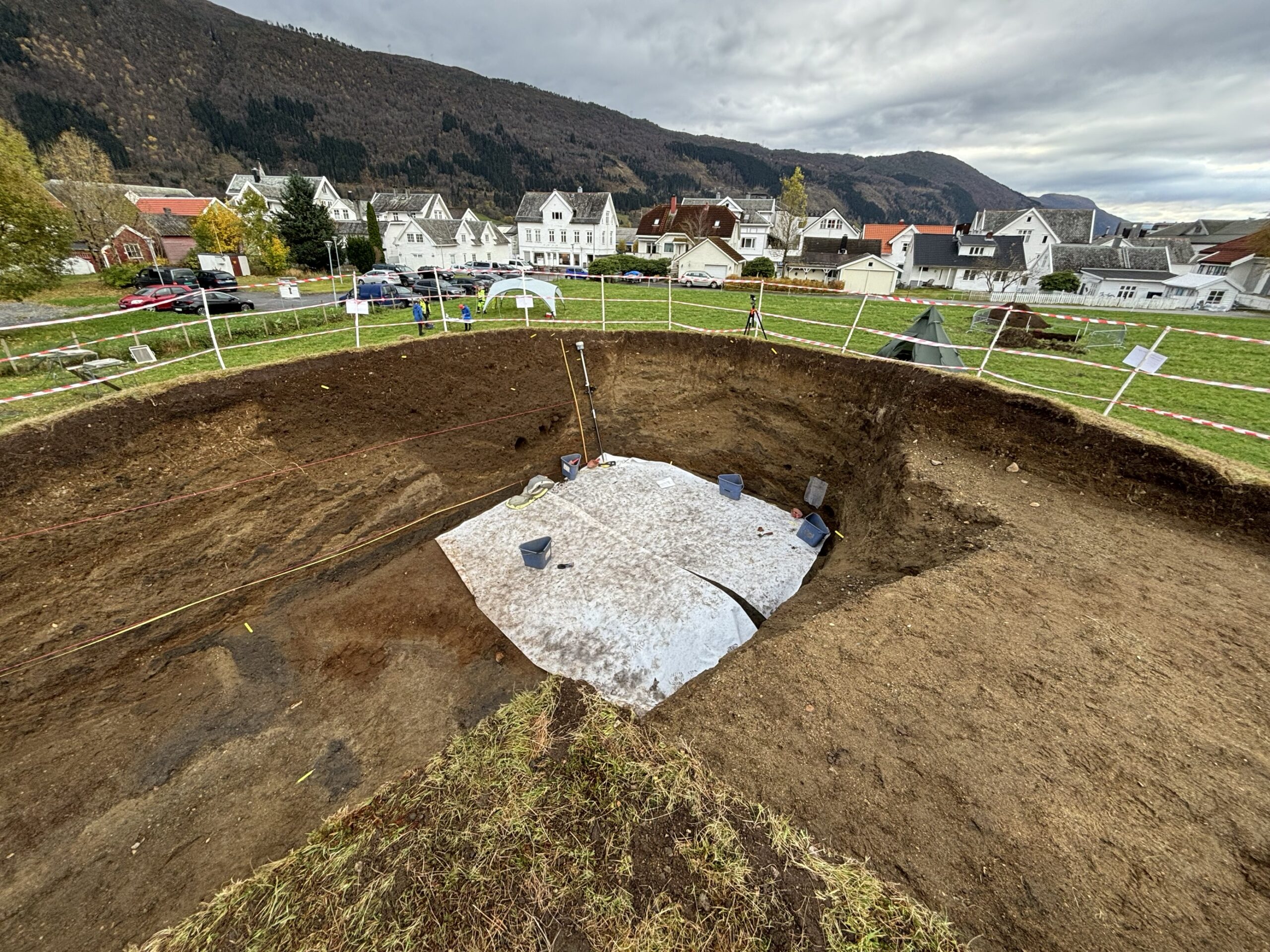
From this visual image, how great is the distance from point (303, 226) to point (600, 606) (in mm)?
42699

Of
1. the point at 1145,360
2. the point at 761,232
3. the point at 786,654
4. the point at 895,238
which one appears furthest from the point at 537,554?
the point at 895,238

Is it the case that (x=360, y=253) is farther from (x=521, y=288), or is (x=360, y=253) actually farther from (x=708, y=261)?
(x=521, y=288)

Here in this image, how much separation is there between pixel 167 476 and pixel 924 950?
1125 cm

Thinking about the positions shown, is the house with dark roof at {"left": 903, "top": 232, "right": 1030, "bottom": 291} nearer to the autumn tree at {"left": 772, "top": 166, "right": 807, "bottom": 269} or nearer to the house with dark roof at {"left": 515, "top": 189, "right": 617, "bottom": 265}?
the autumn tree at {"left": 772, "top": 166, "right": 807, "bottom": 269}

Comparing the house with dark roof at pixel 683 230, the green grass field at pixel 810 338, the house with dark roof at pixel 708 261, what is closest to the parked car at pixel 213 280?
the green grass field at pixel 810 338

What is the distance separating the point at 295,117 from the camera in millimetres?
125562

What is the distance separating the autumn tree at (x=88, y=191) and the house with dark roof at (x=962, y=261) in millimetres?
66232

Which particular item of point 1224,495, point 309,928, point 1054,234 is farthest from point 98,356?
point 1054,234

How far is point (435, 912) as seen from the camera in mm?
3078

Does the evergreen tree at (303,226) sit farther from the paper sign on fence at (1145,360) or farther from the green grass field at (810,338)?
the paper sign on fence at (1145,360)

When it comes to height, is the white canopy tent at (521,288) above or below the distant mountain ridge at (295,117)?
below

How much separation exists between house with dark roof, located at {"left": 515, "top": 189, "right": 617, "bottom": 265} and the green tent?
47260mm

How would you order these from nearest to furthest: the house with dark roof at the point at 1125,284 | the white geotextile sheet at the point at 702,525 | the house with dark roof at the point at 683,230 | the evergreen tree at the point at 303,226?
the white geotextile sheet at the point at 702,525, the house with dark roof at the point at 1125,284, the evergreen tree at the point at 303,226, the house with dark roof at the point at 683,230

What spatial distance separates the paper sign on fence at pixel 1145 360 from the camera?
22.4 feet
